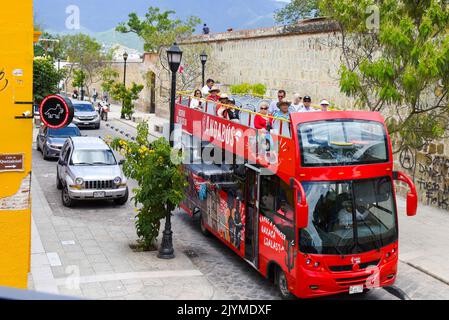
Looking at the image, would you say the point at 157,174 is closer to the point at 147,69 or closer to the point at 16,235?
the point at 16,235

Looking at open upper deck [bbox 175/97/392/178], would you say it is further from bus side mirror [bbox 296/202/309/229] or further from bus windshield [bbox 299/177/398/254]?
bus side mirror [bbox 296/202/309/229]

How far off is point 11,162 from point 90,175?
662 cm

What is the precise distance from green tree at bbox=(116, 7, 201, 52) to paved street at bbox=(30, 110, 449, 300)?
81.0 ft

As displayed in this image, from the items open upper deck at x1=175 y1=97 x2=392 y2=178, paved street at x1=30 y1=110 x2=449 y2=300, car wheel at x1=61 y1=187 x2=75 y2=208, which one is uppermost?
open upper deck at x1=175 y1=97 x2=392 y2=178

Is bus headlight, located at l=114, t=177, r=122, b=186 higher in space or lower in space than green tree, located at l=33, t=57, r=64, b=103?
lower

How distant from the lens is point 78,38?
64.8 meters

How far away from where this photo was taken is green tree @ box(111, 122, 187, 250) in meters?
12.5

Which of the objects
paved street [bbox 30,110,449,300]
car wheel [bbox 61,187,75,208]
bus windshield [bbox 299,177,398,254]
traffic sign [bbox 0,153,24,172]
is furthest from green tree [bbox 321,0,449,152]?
car wheel [bbox 61,187,75,208]

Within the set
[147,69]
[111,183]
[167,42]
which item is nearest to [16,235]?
[111,183]

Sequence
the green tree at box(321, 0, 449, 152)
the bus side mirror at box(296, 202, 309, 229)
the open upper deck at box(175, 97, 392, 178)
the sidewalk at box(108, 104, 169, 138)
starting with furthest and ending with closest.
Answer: the sidewalk at box(108, 104, 169, 138)
the green tree at box(321, 0, 449, 152)
the open upper deck at box(175, 97, 392, 178)
the bus side mirror at box(296, 202, 309, 229)

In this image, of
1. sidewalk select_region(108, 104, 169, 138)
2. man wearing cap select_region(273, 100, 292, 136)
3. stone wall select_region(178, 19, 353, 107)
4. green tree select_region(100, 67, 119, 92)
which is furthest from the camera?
green tree select_region(100, 67, 119, 92)

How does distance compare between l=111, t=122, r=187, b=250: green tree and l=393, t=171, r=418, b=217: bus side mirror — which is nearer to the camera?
l=393, t=171, r=418, b=217: bus side mirror

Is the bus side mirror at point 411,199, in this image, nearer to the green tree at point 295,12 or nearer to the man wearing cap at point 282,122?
the man wearing cap at point 282,122

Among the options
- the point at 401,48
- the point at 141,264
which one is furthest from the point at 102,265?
the point at 401,48
